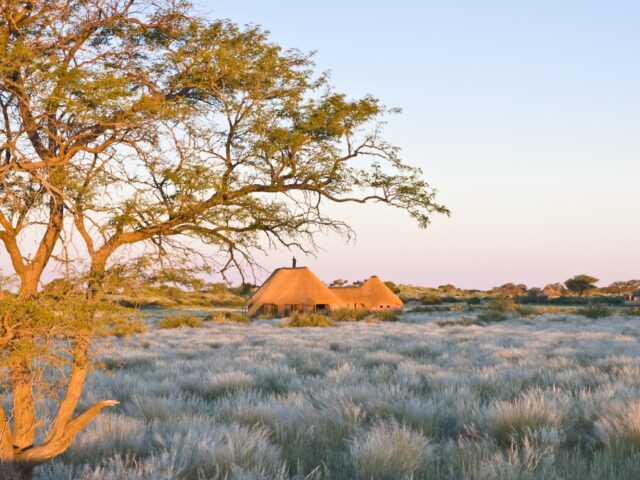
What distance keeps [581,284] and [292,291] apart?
6261cm

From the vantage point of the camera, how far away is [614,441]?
5484mm

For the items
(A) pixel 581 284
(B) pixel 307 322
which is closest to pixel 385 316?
(B) pixel 307 322

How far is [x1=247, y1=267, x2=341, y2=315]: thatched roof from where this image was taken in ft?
126

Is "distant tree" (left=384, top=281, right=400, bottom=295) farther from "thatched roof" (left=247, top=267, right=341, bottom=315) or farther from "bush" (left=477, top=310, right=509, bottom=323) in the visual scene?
"bush" (left=477, top=310, right=509, bottom=323)

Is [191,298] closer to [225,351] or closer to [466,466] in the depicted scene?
[225,351]

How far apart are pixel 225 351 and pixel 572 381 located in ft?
27.9

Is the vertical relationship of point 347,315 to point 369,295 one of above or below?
below

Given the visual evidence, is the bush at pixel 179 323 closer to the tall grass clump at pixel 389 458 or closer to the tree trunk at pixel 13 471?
the tree trunk at pixel 13 471

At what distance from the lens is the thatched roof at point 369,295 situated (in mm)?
47062

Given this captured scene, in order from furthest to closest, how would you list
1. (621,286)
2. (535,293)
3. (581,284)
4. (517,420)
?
1. (621,286)
2. (581,284)
3. (535,293)
4. (517,420)

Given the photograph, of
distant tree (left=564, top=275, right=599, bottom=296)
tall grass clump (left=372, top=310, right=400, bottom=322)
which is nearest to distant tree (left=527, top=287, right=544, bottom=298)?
distant tree (left=564, top=275, right=599, bottom=296)

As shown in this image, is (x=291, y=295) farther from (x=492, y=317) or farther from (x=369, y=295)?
(x=492, y=317)

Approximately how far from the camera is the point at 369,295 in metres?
47.5

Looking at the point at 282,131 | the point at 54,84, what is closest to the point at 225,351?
the point at 282,131
